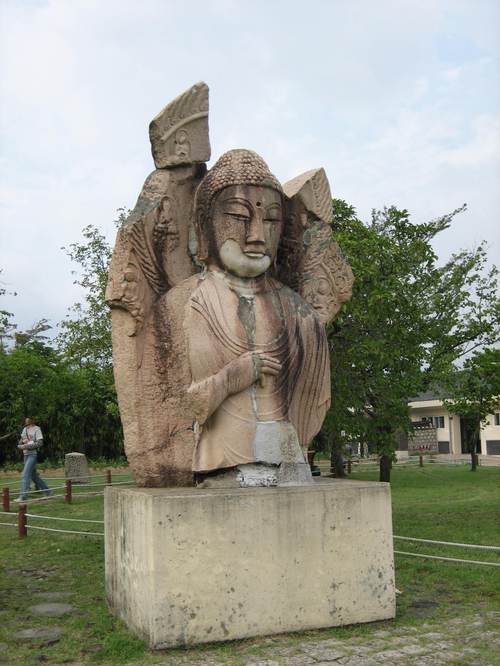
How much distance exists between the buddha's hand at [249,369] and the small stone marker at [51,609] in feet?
7.06

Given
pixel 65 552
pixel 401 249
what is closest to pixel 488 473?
pixel 401 249

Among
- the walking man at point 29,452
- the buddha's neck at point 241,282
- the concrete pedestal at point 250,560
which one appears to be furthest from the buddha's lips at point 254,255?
the walking man at point 29,452

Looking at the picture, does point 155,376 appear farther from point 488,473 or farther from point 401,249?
point 488,473

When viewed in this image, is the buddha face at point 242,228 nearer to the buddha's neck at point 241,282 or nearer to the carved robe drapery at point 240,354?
the buddha's neck at point 241,282

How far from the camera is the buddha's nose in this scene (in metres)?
5.42

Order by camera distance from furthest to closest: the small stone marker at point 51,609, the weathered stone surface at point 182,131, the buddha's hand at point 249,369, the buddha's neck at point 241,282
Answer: the weathered stone surface at point 182,131 → the buddha's neck at point 241,282 → the small stone marker at point 51,609 → the buddha's hand at point 249,369

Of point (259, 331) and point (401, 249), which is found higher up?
point (401, 249)

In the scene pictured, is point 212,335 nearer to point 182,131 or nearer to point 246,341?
point 246,341

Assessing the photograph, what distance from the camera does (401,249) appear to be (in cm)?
1167

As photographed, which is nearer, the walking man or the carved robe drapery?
the carved robe drapery

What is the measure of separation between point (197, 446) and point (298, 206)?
7.25 ft

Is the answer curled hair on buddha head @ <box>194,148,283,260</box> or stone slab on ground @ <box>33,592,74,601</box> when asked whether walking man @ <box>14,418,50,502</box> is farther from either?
curled hair on buddha head @ <box>194,148,283,260</box>

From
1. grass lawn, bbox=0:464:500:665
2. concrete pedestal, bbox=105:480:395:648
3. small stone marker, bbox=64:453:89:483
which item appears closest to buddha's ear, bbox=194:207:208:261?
concrete pedestal, bbox=105:480:395:648

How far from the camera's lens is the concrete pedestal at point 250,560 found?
4453mm
